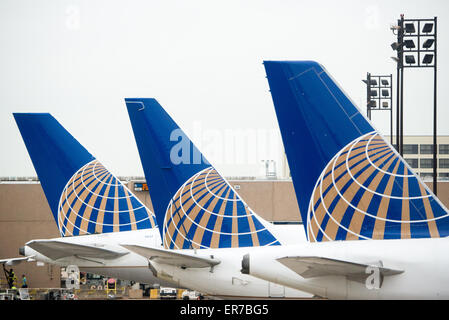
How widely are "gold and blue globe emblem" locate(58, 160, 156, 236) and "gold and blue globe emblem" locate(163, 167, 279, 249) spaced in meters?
5.43

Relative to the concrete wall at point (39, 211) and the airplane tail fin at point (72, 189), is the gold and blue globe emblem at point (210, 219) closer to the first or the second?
the airplane tail fin at point (72, 189)

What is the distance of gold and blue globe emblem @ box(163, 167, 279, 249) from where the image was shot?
54.7 ft

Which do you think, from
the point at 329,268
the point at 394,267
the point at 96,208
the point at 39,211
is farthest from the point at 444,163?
the point at 329,268

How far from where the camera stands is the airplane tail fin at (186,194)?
54.9ft

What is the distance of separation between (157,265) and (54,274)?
2594 centimetres

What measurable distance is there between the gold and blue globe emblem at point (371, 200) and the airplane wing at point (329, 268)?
731 millimetres

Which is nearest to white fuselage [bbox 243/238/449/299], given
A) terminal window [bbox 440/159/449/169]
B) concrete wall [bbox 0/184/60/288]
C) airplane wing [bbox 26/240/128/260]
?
airplane wing [bbox 26/240/128/260]

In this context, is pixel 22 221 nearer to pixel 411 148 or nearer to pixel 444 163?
pixel 411 148

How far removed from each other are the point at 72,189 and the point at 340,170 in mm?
13387

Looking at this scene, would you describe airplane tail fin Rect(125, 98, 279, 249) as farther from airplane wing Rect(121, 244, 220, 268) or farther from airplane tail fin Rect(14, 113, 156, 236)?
airplane tail fin Rect(14, 113, 156, 236)

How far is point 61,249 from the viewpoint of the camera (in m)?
17.1

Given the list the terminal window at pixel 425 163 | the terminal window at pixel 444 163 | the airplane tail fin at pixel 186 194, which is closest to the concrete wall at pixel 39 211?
the airplane tail fin at pixel 186 194
